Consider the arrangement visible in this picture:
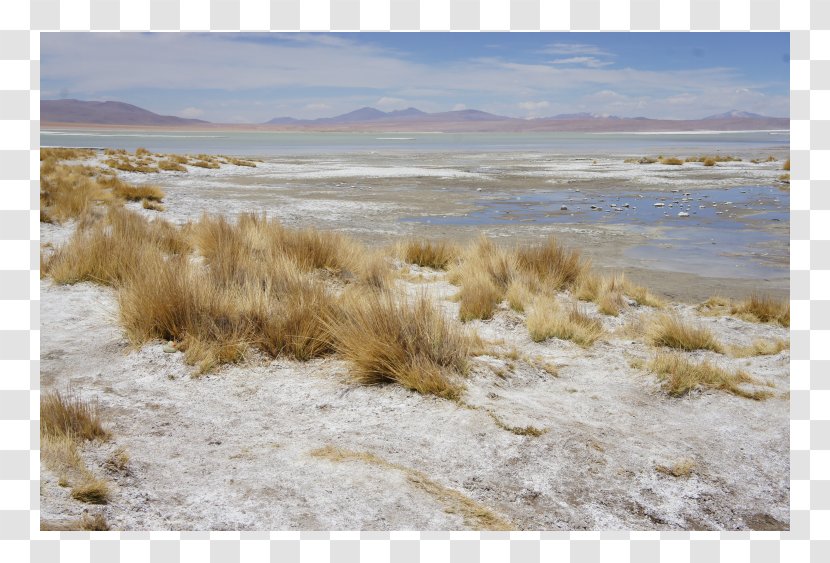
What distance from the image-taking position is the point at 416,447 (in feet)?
13.4

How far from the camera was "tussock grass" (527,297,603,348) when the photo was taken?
643 cm

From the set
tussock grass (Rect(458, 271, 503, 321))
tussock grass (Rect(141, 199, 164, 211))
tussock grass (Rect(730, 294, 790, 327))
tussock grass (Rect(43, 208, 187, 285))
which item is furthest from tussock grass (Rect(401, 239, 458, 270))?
tussock grass (Rect(141, 199, 164, 211))

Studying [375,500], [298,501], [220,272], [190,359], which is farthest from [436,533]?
[220,272]

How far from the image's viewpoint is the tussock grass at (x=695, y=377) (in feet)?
17.0

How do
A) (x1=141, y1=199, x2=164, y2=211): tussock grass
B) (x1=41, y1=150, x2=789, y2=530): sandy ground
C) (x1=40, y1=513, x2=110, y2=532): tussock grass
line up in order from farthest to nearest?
(x1=141, y1=199, x2=164, y2=211): tussock grass
(x1=41, y1=150, x2=789, y2=530): sandy ground
(x1=40, y1=513, x2=110, y2=532): tussock grass

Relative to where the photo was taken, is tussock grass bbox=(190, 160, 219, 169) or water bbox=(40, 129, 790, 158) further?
water bbox=(40, 129, 790, 158)

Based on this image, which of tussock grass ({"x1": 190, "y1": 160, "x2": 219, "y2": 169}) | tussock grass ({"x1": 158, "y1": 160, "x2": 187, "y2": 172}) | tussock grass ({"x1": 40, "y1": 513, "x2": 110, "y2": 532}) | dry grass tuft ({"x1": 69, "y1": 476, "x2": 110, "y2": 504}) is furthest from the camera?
tussock grass ({"x1": 190, "y1": 160, "x2": 219, "y2": 169})

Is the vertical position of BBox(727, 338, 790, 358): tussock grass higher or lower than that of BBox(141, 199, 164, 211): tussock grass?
lower

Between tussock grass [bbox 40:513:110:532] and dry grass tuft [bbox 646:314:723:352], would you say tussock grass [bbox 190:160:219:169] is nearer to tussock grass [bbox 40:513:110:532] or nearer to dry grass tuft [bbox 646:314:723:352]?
dry grass tuft [bbox 646:314:723:352]

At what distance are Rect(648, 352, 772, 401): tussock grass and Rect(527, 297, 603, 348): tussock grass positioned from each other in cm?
93

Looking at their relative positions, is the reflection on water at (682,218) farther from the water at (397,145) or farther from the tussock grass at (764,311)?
the water at (397,145)

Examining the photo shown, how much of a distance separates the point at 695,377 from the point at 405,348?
2.12 metres

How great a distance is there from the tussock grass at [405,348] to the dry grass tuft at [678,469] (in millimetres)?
1313

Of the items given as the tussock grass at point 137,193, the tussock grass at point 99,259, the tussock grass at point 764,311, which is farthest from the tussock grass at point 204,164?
the tussock grass at point 764,311
